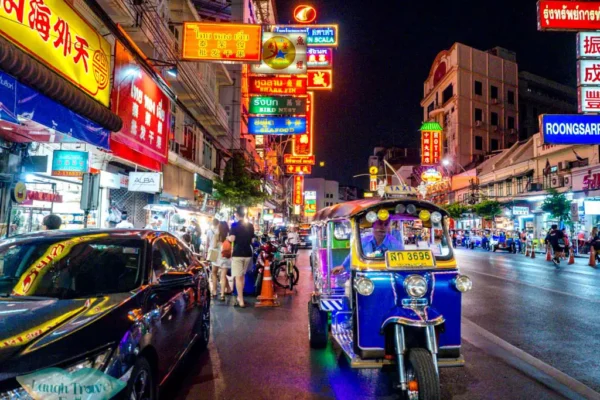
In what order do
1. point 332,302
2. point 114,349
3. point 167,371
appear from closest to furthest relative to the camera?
point 114,349
point 167,371
point 332,302

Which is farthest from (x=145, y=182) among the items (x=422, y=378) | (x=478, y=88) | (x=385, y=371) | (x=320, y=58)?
(x=478, y=88)

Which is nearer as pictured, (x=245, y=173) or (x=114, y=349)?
(x=114, y=349)

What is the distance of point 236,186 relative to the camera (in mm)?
23422

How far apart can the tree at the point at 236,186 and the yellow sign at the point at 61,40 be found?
1378 centimetres

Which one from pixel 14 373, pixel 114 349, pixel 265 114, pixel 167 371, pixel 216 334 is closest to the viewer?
pixel 14 373

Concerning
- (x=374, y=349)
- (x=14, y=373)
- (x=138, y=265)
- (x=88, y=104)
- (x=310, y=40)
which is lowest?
(x=374, y=349)

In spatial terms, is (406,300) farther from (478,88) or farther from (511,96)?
(511,96)

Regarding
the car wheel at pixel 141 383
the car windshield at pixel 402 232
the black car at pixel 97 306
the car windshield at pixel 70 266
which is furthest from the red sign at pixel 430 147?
the car wheel at pixel 141 383

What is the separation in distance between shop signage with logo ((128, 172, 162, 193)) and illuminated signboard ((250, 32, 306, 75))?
4.80 metres

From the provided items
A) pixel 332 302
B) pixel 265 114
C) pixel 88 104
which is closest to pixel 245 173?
pixel 265 114

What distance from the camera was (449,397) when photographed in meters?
4.54

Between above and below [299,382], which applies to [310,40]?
above

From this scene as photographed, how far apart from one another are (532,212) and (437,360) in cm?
3706

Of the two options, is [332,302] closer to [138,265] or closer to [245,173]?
[138,265]
